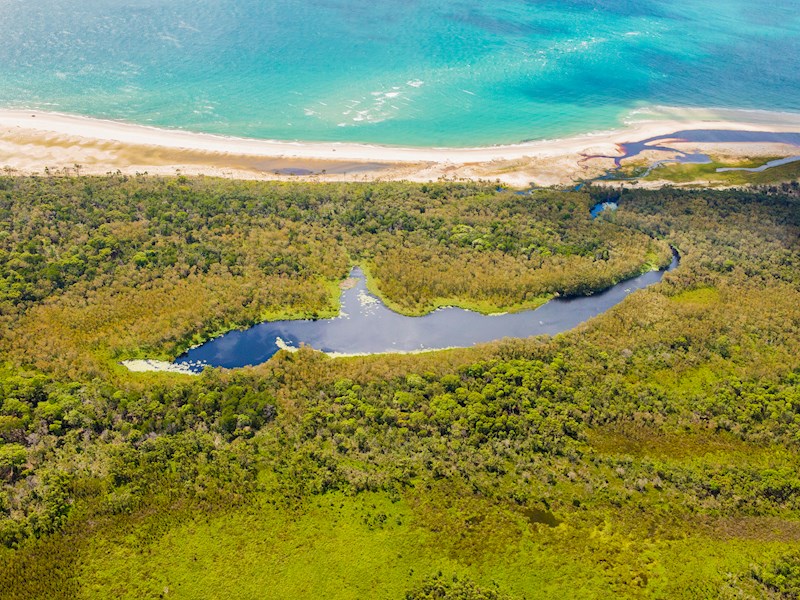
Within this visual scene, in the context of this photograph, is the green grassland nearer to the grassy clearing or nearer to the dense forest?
the grassy clearing

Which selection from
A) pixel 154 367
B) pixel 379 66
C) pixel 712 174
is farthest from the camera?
pixel 379 66

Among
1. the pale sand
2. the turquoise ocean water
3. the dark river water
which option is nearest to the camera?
the pale sand

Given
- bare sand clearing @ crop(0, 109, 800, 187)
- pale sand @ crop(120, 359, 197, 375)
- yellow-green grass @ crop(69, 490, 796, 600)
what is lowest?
yellow-green grass @ crop(69, 490, 796, 600)

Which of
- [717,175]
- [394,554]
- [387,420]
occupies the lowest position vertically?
[394,554]

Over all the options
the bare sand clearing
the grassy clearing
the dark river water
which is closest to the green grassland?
the grassy clearing

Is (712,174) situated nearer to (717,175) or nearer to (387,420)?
(717,175)

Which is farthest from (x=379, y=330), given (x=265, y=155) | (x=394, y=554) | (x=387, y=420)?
(x=265, y=155)

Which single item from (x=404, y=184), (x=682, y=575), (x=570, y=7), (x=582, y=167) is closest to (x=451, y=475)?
(x=682, y=575)
